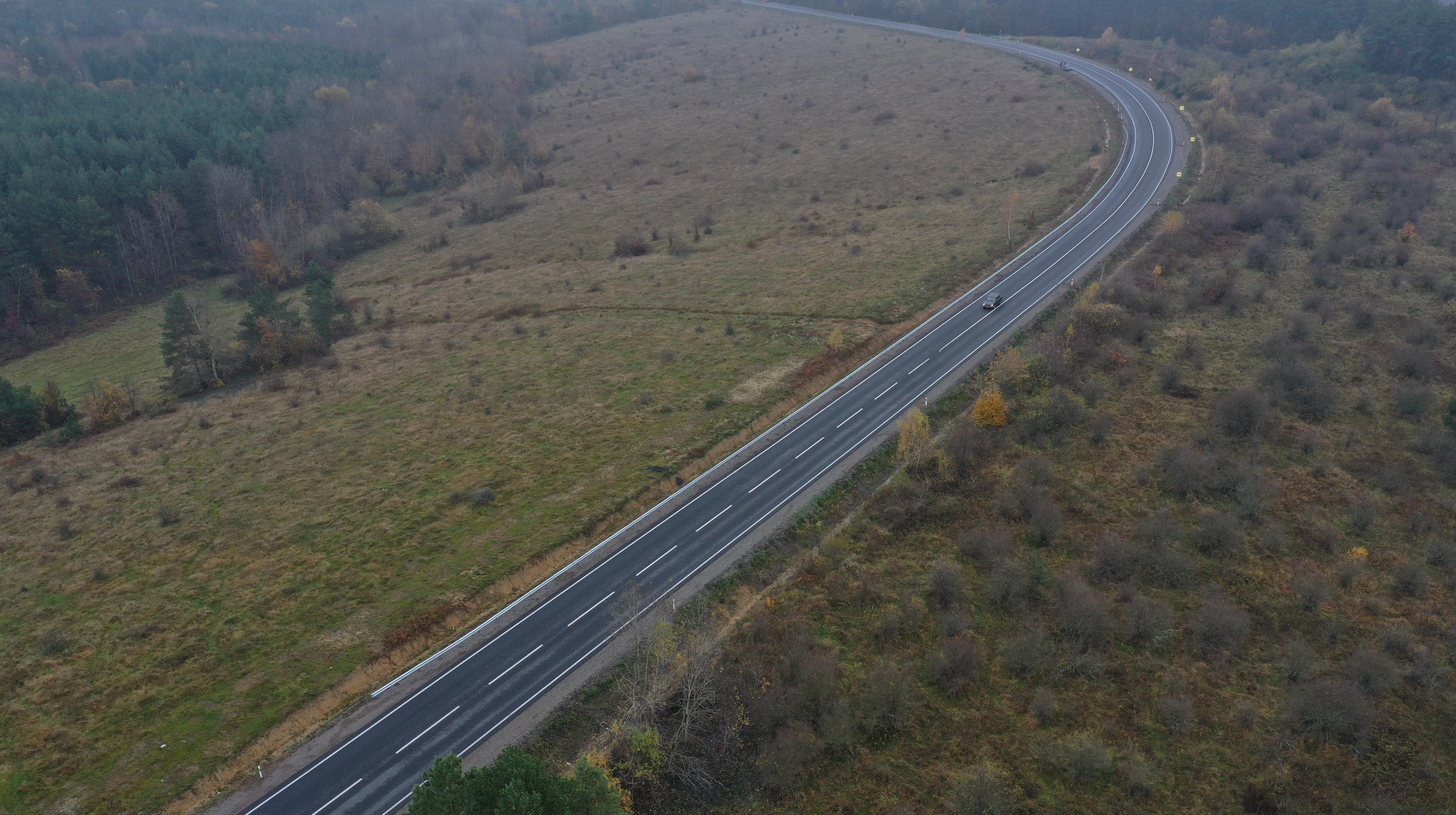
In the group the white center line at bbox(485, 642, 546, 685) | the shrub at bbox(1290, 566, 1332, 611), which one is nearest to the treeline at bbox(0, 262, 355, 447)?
the white center line at bbox(485, 642, 546, 685)

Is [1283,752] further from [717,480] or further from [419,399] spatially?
[419,399]

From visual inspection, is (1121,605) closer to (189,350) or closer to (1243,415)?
(1243,415)

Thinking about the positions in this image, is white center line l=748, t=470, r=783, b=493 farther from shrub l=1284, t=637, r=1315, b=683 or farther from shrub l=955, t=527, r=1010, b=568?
shrub l=1284, t=637, r=1315, b=683

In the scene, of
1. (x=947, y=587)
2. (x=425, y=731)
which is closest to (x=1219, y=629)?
(x=947, y=587)

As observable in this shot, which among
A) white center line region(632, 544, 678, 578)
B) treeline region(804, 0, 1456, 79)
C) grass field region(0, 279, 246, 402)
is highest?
treeline region(804, 0, 1456, 79)

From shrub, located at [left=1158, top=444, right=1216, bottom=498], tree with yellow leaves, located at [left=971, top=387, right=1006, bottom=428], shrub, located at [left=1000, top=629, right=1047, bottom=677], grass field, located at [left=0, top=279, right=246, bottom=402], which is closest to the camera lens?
shrub, located at [left=1000, top=629, right=1047, bottom=677]

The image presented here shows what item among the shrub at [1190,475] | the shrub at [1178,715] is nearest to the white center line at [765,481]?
the shrub at [1190,475]
